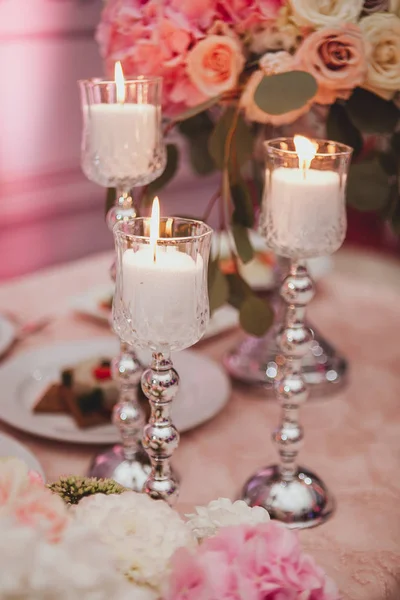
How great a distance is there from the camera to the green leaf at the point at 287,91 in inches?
32.1

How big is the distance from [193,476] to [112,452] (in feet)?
0.32

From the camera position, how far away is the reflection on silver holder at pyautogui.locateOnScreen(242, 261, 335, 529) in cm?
83

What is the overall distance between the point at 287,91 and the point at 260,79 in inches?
2.4

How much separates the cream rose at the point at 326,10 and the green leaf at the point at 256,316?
338 millimetres

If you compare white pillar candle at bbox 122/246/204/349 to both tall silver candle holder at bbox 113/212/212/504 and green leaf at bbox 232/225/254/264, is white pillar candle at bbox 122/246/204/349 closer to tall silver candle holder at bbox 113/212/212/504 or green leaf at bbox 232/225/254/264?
tall silver candle holder at bbox 113/212/212/504

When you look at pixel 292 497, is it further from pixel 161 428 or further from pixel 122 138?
pixel 122 138

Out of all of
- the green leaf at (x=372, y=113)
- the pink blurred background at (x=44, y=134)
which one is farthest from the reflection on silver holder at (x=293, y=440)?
the pink blurred background at (x=44, y=134)

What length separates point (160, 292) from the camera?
0.64m

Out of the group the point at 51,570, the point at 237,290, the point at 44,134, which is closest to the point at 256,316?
the point at 237,290

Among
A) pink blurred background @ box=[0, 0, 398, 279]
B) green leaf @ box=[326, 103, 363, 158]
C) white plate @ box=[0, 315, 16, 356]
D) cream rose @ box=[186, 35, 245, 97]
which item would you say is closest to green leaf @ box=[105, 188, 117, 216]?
cream rose @ box=[186, 35, 245, 97]

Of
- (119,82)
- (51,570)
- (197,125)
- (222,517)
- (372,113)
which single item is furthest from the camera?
(197,125)

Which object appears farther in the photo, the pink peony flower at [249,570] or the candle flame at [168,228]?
the candle flame at [168,228]

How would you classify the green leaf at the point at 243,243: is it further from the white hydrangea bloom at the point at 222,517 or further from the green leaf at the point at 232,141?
the white hydrangea bloom at the point at 222,517

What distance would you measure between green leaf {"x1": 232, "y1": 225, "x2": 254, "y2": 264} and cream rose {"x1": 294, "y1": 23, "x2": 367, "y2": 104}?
215mm
